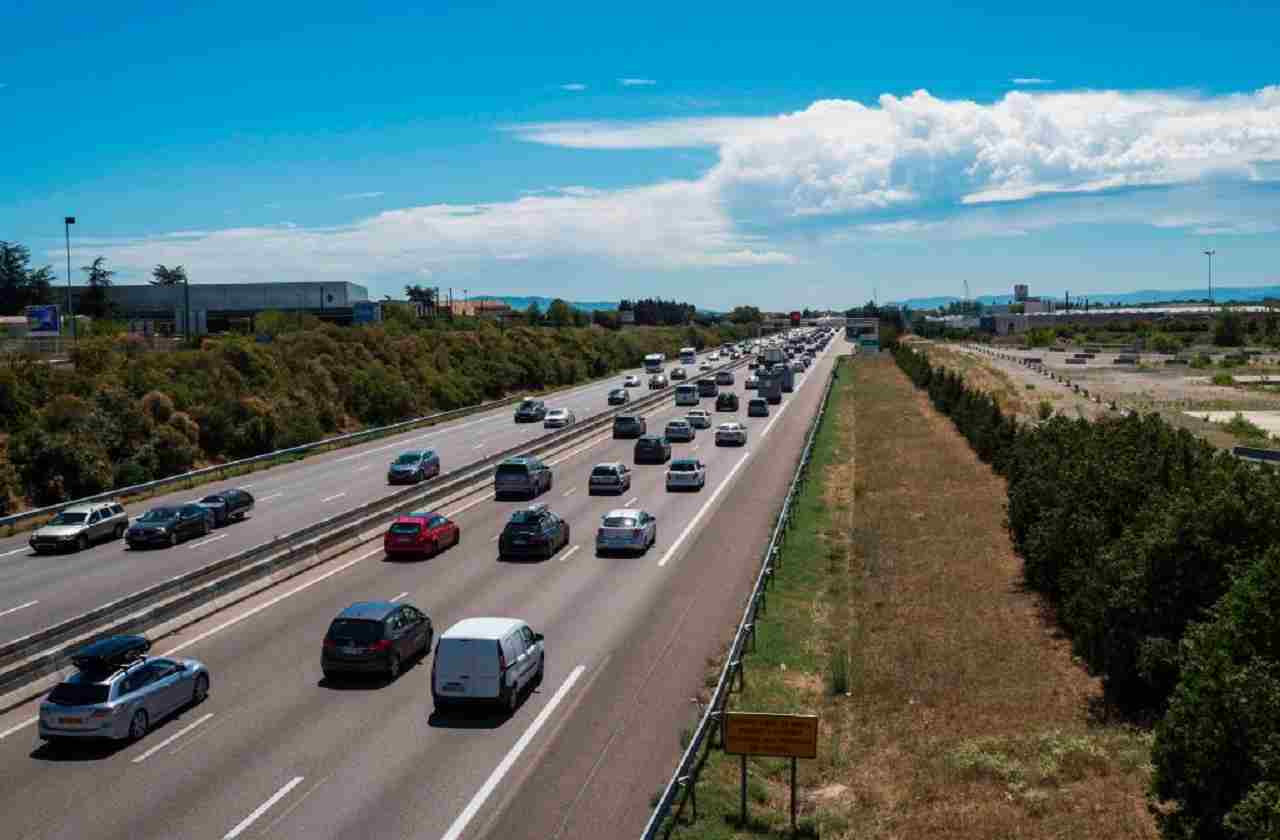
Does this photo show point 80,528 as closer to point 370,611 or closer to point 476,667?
point 370,611

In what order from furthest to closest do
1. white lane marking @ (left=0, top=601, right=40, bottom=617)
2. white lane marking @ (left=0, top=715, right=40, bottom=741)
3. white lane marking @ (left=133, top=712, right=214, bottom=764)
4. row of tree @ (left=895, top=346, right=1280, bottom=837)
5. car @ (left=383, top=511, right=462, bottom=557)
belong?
car @ (left=383, top=511, right=462, bottom=557), white lane marking @ (left=0, top=601, right=40, bottom=617), white lane marking @ (left=0, top=715, right=40, bottom=741), white lane marking @ (left=133, top=712, right=214, bottom=764), row of tree @ (left=895, top=346, right=1280, bottom=837)

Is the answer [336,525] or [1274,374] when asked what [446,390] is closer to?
[336,525]

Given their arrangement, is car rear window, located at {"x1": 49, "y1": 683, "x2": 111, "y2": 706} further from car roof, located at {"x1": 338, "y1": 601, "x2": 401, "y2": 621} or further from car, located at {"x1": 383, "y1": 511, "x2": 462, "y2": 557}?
car, located at {"x1": 383, "y1": 511, "x2": 462, "y2": 557}

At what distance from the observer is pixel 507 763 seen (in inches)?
727

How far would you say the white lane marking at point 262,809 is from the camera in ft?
51.8

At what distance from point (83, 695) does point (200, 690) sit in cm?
269

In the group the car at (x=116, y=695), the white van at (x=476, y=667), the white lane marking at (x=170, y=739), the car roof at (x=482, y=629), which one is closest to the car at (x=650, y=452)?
the car roof at (x=482, y=629)

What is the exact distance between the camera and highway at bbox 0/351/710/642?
3085 centimetres

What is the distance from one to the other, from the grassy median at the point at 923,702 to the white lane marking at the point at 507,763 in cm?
285

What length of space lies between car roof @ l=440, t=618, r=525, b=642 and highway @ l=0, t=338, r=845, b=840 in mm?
1430

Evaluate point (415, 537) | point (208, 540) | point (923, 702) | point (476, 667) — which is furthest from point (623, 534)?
point (476, 667)

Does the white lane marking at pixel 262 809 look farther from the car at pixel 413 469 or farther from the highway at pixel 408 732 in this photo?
the car at pixel 413 469

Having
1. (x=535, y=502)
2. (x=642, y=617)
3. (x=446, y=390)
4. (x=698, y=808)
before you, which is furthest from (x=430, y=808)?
(x=446, y=390)

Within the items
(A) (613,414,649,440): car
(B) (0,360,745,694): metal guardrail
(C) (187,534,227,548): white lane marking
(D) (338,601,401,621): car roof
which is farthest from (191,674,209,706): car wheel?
(A) (613,414,649,440): car
